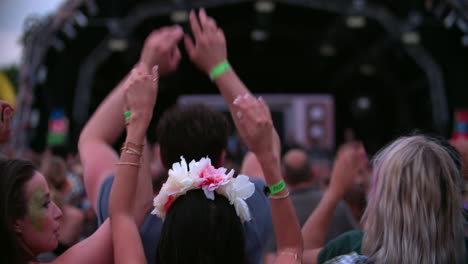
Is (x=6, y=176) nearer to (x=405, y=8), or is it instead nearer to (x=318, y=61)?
(x=405, y=8)

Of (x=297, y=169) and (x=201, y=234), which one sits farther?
(x=297, y=169)

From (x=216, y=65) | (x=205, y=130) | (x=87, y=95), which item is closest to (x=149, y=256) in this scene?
(x=205, y=130)

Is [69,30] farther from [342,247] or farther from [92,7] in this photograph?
[342,247]

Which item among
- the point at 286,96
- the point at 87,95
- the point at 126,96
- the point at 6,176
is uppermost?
the point at 126,96

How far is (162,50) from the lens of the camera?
1.71 metres

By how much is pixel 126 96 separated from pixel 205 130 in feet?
0.91

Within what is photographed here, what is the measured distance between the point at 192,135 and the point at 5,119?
65 cm

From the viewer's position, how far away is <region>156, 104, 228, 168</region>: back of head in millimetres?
1509

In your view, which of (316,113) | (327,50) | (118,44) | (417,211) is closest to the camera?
(417,211)

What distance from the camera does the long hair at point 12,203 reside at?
4.06 ft

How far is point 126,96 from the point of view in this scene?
1.45m

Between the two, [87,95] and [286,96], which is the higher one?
[87,95]

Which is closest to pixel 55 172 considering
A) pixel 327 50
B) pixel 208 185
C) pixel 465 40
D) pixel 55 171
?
pixel 55 171

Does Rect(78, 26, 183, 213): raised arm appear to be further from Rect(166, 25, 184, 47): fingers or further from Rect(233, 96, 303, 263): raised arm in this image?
Rect(233, 96, 303, 263): raised arm
